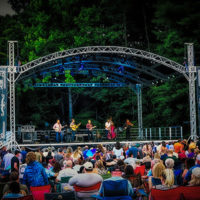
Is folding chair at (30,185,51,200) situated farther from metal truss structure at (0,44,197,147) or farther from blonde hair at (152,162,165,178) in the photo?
metal truss structure at (0,44,197,147)

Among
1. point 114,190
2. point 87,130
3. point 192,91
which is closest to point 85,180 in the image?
point 114,190

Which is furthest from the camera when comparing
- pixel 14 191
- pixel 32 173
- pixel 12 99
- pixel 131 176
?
pixel 12 99

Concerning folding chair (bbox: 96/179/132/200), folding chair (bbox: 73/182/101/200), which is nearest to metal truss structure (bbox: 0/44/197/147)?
folding chair (bbox: 73/182/101/200)

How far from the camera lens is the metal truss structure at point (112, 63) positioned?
61.1 ft

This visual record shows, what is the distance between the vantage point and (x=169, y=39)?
2833 centimetres

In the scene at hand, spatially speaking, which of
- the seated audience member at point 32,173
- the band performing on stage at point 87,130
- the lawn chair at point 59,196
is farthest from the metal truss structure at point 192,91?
the lawn chair at point 59,196

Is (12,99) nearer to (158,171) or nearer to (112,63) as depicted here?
(112,63)

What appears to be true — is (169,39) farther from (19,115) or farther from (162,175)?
(162,175)

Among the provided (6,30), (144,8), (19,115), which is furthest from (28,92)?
(144,8)

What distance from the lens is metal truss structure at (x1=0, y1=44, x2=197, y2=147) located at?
18.6m

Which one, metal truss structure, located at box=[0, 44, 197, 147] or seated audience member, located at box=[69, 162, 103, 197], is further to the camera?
metal truss structure, located at box=[0, 44, 197, 147]

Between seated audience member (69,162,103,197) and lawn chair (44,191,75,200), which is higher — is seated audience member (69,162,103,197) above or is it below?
above

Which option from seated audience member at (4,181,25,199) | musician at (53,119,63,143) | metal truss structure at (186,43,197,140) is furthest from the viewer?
musician at (53,119,63,143)

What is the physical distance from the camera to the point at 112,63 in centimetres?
2181
